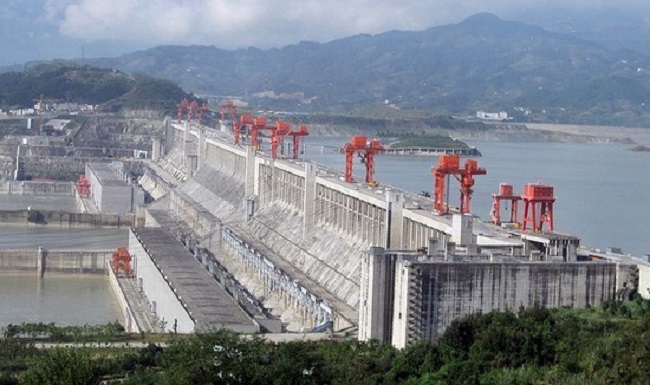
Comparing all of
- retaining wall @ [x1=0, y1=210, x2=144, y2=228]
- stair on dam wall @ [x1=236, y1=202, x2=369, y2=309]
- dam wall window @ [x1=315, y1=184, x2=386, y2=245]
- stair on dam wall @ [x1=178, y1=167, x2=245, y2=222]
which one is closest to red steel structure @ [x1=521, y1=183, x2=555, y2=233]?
stair on dam wall @ [x1=236, y1=202, x2=369, y2=309]

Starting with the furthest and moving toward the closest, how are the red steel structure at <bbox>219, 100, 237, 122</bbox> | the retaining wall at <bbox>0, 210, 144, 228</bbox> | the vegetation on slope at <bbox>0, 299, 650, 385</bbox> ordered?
the red steel structure at <bbox>219, 100, 237, 122</bbox> < the retaining wall at <bbox>0, 210, 144, 228</bbox> < the vegetation on slope at <bbox>0, 299, 650, 385</bbox>

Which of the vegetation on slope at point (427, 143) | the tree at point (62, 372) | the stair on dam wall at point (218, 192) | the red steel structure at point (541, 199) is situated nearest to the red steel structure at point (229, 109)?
the vegetation on slope at point (427, 143)

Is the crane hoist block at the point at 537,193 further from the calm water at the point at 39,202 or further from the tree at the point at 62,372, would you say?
the calm water at the point at 39,202

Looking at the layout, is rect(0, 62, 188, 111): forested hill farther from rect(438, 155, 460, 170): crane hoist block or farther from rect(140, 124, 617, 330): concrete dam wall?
rect(438, 155, 460, 170): crane hoist block

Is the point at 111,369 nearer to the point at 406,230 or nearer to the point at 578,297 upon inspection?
the point at 578,297

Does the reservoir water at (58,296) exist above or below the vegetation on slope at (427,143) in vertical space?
below
